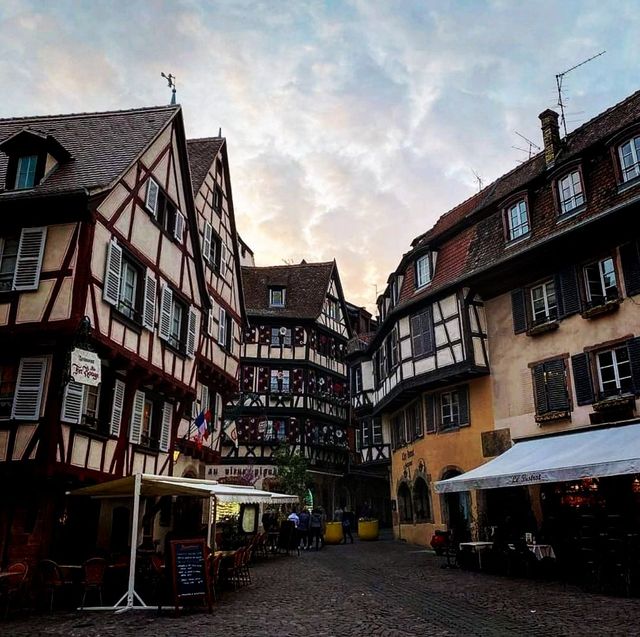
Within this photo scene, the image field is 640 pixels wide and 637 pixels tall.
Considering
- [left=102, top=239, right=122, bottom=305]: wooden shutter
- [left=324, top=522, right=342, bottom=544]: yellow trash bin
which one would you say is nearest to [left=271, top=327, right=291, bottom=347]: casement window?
[left=324, top=522, right=342, bottom=544]: yellow trash bin

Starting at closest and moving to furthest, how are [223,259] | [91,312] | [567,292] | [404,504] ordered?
[91,312] → [567,292] → [223,259] → [404,504]

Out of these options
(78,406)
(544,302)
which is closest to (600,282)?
(544,302)

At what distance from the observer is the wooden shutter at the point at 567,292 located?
1770cm

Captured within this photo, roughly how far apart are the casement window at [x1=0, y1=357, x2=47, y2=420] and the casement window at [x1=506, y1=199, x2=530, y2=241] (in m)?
14.2

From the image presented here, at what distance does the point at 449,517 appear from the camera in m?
21.8

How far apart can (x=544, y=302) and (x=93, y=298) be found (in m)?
12.8

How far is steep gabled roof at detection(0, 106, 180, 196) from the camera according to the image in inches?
565

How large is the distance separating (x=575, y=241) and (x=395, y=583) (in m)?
10.4

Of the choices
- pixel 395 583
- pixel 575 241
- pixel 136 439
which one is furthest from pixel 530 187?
pixel 136 439

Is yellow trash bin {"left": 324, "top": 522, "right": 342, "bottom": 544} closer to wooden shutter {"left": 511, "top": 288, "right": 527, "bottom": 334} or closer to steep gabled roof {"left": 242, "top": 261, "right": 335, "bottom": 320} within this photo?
wooden shutter {"left": 511, "top": 288, "right": 527, "bottom": 334}

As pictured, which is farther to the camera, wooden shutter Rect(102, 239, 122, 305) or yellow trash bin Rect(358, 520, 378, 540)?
yellow trash bin Rect(358, 520, 378, 540)

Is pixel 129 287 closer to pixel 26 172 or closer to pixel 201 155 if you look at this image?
pixel 26 172

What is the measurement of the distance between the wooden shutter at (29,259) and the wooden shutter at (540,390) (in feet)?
44.6

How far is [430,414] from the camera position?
23.0 meters
